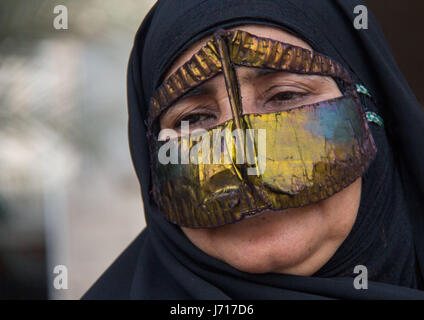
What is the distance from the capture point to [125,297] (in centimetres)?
191

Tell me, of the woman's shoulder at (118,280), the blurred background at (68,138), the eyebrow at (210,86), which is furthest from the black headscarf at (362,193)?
the blurred background at (68,138)

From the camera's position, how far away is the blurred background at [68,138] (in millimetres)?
3650

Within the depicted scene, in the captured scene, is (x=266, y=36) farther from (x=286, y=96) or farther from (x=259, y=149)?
(x=259, y=149)

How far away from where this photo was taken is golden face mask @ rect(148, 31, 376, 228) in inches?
55.2

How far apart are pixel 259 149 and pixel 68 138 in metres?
2.81

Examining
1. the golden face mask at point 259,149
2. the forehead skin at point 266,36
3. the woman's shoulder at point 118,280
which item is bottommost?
the woman's shoulder at point 118,280

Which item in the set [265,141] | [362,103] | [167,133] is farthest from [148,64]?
[362,103]

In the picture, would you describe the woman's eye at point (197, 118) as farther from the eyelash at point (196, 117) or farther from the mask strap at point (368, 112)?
the mask strap at point (368, 112)

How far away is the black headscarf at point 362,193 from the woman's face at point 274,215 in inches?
2.2

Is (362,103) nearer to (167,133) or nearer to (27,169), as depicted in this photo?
(167,133)

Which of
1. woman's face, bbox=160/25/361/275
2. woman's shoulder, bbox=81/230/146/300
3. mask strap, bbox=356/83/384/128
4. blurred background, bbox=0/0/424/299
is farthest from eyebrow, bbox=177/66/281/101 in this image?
blurred background, bbox=0/0/424/299

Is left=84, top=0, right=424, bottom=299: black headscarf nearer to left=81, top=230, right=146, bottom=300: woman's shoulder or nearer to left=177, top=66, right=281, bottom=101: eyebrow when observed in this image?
left=81, top=230, right=146, bottom=300: woman's shoulder

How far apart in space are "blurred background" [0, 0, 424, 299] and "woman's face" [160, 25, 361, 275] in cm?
216
